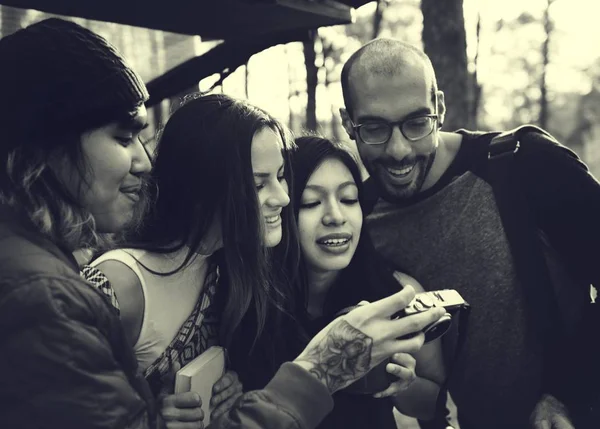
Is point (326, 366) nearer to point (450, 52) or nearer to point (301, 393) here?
point (301, 393)

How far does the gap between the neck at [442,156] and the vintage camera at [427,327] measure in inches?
34.0

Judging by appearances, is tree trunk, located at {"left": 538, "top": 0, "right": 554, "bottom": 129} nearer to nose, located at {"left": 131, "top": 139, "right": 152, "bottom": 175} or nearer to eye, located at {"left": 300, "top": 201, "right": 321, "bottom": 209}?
eye, located at {"left": 300, "top": 201, "right": 321, "bottom": 209}

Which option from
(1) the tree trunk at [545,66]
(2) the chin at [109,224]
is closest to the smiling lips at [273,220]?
(2) the chin at [109,224]

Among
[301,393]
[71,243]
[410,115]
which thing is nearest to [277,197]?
[301,393]

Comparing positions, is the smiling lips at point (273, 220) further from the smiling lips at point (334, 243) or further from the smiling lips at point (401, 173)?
the smiling lips at point (401, 173)

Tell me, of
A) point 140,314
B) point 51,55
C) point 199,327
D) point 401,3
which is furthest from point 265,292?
point 401,3

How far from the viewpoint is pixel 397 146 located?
3213 millimetres

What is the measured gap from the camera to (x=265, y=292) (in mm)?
2605

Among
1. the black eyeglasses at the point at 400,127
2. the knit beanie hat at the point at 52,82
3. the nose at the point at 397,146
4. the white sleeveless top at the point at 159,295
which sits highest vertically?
the knit beanie hat at the point at 52,82

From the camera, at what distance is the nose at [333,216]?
2869 millimetres

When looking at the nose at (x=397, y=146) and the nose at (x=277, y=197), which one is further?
the nose at (x=397, y=146)

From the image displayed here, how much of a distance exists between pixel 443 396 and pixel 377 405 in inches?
13.0

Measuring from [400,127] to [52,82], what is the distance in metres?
1.76

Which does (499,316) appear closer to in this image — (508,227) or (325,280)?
(508,227)
